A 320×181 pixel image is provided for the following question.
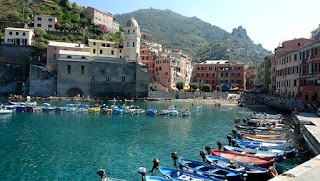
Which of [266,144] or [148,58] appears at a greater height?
[148,58]

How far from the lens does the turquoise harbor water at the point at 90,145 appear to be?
19.7 metres

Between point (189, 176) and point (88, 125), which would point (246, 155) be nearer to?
point (189, 176)

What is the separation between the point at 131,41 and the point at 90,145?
6142 cm

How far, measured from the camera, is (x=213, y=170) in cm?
1692

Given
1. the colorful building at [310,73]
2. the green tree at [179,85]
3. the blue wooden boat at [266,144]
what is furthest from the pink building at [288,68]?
the blue wooden boat at [266,144]

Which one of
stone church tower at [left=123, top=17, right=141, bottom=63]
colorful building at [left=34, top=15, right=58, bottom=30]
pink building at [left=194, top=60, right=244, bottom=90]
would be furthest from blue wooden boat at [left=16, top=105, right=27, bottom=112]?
pink building at [left=194, top=60, right=244, bottom=90]

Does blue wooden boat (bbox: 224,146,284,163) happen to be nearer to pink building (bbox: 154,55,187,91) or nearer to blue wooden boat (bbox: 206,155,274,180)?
blue wooden boat (bbox: 206,155,274,180)

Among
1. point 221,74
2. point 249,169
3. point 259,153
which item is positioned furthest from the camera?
point 221,74

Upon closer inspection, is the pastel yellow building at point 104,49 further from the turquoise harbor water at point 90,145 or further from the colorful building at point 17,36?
the turquoise harbor water at point 90,145

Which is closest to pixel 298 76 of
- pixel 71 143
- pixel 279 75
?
pixel 279 75

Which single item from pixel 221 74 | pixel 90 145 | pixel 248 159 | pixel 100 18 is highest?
pixel 100 18

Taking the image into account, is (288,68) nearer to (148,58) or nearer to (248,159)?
(248,159)

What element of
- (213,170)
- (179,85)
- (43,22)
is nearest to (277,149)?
(213,170)

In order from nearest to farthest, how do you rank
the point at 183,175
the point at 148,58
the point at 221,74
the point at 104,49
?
the point at 183,175 → the point at 104,49 → the point at 148,58 → the point at 221,74
